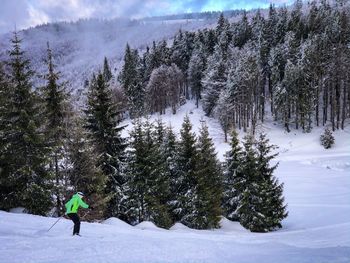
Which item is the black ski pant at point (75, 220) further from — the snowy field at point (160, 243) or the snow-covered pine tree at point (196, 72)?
the snow-covered pine tree at point (196, 72)

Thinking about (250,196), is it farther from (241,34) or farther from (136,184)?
(241,34)

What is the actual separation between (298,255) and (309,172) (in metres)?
35.9

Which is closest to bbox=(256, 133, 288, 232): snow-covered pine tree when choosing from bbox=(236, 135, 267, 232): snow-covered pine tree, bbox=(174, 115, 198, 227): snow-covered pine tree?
bbox=(236, 135, 267, 232): snow-covered pine tree

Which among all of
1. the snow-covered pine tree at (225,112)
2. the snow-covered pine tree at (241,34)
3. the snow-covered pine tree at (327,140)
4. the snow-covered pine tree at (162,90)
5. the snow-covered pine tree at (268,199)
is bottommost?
the snow-covered pine tree at (268,199)

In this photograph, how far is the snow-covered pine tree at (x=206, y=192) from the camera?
2827cm

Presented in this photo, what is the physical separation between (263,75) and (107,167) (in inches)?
2586

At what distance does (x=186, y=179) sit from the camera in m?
29.8

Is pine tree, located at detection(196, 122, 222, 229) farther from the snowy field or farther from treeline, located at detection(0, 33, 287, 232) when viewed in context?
the snowy field

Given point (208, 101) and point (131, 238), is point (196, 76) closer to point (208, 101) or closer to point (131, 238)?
point (208, 101)

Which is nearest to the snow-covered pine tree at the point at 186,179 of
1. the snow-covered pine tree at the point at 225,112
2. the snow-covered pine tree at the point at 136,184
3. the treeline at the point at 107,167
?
the treeline at the point at 107,167

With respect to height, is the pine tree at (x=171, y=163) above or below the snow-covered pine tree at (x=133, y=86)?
below

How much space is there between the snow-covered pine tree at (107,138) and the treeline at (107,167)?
7 cm

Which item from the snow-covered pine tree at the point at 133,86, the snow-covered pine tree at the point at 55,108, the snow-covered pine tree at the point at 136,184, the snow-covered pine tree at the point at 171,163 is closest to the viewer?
the snow-covered pine tree at the point at 55,108

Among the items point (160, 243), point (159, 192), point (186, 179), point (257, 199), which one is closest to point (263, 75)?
point (257, 199)
